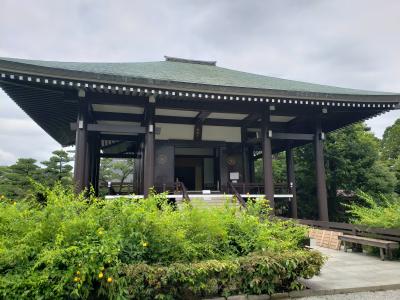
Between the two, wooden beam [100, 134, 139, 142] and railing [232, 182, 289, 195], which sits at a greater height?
wooden beam [100, 134, 139, 142]

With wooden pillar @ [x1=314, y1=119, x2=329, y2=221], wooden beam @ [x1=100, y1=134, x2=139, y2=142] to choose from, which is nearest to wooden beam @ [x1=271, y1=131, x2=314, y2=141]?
wooden pillar @ [x1=314, y1=119, x2=329, y2=221]

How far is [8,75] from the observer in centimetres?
840

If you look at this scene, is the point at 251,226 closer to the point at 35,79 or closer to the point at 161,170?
the point at 35,79

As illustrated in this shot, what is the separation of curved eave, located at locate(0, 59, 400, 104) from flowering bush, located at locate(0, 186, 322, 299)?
4.85 m

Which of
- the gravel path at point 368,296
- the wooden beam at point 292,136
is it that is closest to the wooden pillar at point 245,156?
the wooden beam at point 292,136

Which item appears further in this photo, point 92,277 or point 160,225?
point 160,225

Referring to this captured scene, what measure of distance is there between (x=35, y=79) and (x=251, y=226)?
7495 millimetres

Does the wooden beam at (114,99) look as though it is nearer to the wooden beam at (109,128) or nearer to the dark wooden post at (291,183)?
the wooden beam at (109,128)

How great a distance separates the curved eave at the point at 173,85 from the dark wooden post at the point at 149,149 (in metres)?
1.25

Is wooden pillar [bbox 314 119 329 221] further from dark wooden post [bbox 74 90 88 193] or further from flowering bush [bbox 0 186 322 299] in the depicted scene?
dark wooden post [bbox 74 90 88 193]

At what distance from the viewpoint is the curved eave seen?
846 cm

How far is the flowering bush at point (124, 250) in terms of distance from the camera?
12.5 feet

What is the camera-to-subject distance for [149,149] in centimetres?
1084

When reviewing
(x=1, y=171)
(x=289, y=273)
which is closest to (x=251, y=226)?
(x=289, y=273)
